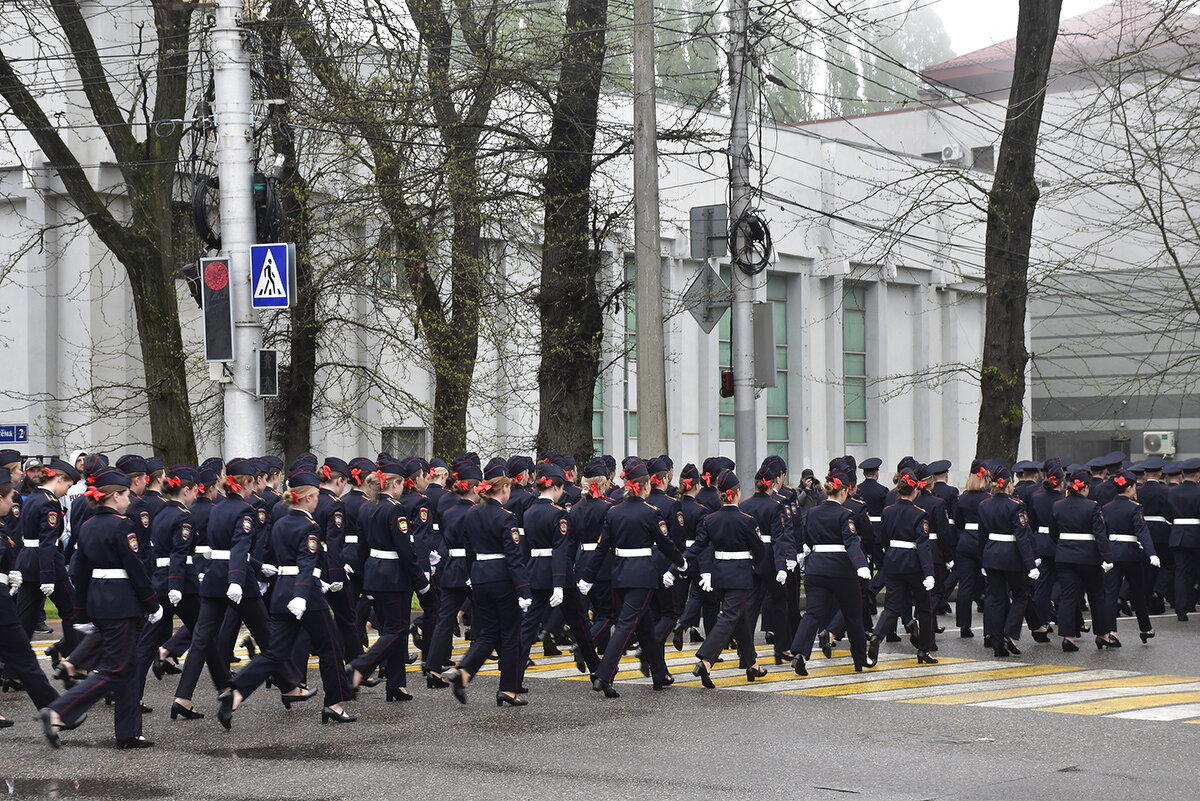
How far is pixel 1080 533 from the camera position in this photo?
1544 cm

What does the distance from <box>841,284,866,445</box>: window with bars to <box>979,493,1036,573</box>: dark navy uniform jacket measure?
24.2 metres

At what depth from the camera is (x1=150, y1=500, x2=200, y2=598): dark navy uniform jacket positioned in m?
11.7

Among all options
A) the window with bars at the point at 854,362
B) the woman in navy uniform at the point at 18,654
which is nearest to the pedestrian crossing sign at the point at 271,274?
the woman in navy uniform at the point at 18,654

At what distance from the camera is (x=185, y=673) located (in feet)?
37.6

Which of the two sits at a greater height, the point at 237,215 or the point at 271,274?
the point at 237,215

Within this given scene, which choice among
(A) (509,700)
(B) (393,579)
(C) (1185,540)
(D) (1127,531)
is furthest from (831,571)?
(C) (1185,540)

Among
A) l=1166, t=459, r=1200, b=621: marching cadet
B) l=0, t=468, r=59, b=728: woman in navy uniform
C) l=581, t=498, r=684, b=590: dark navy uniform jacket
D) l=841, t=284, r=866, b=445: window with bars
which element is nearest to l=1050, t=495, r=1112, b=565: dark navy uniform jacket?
l=1166, t=459, r=1200, b=621: marching cadet

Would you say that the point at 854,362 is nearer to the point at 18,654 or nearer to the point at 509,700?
the point at 509,700

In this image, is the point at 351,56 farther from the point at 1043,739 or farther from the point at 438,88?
the point at 1043,739

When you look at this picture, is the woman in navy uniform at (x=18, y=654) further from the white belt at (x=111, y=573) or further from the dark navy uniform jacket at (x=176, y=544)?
the dark navy uniform jacket at (x=176, y=544)

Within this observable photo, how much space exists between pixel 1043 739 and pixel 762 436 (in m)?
27.4

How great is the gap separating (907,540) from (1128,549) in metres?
3.57

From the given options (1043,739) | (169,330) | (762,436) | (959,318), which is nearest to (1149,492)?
(1043,739)

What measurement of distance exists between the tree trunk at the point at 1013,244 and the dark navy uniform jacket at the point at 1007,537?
6.14 metres
